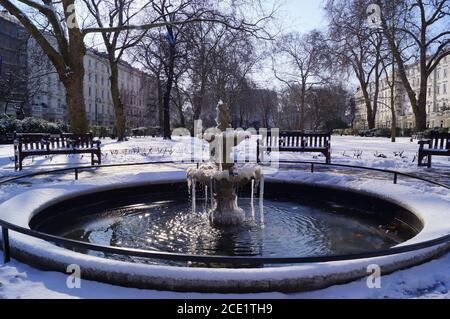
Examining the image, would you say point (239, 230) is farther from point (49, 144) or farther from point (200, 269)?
point (49, 144)

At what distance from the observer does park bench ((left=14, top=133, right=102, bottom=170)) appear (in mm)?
12352

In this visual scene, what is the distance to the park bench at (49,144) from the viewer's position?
12.4 metres

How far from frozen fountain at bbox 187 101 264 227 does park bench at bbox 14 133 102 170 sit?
7296 millimetres

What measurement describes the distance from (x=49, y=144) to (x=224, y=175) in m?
8.79

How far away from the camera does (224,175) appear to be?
6953 mm

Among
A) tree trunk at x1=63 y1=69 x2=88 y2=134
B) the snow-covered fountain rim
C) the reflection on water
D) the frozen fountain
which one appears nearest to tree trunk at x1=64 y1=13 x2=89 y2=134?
tree trunk at x1=63 y1=69 x2=88 y2=134

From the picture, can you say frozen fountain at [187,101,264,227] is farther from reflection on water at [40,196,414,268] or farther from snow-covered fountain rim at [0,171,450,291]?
snow-covered fountain rim at [0,171,450,291]

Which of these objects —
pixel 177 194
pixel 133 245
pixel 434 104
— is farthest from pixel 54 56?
pixel 434 104

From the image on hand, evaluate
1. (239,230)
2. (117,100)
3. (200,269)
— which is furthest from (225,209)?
(117,100)

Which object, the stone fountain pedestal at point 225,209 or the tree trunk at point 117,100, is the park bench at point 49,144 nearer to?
the stone fountain pedestal at point 225,209

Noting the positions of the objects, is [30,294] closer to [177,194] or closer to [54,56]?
[177,194]

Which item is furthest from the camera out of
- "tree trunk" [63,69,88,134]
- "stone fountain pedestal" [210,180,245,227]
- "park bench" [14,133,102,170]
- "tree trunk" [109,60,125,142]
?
"tree trunk" [109,60,125,142]

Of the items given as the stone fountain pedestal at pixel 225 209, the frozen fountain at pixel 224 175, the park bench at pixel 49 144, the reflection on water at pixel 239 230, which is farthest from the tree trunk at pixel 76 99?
the stone fountain pedestal at pixel 225 209

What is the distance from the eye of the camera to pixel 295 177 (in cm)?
987
